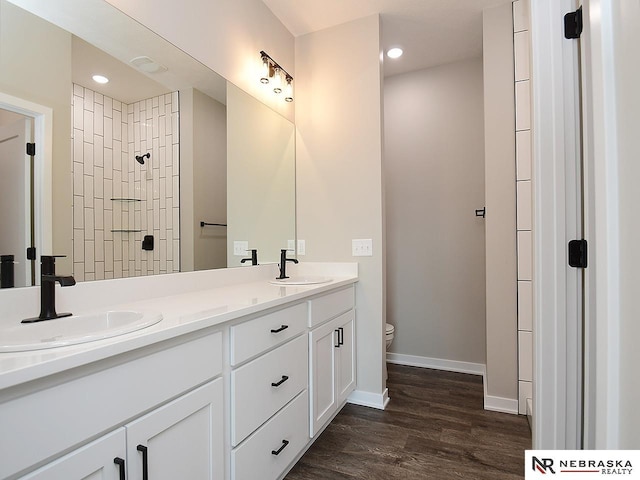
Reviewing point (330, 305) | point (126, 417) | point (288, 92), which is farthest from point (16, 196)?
point (288, 92)

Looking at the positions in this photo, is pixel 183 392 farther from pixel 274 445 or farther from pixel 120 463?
pixel 274 445

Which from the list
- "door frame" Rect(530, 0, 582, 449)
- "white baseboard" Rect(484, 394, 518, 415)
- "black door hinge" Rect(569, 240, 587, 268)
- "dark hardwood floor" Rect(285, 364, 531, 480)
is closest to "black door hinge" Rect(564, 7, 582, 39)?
"door frame" Rect(530, 0, 582, 449)

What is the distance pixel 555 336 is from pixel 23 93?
6.33 feet

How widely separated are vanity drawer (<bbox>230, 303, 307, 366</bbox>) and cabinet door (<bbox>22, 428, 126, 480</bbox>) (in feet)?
1.38

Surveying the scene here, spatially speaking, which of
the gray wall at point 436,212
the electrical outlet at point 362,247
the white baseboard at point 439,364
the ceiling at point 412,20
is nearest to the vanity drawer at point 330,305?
the electrical outlet at point 362,247

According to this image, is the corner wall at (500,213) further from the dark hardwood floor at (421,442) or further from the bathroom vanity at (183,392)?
the bathroom vanity at (183,392)

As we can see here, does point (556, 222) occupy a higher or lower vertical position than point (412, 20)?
lower

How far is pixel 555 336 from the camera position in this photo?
1.13m

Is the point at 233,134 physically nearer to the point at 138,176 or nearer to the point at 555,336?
the point at 138,176

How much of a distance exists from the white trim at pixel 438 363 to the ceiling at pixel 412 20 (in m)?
2.69

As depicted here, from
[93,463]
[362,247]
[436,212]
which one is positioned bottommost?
[93,463]

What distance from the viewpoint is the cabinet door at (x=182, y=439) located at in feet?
2.76

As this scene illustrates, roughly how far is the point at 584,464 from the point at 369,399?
1613mm

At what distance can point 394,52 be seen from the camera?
9.37 ft
